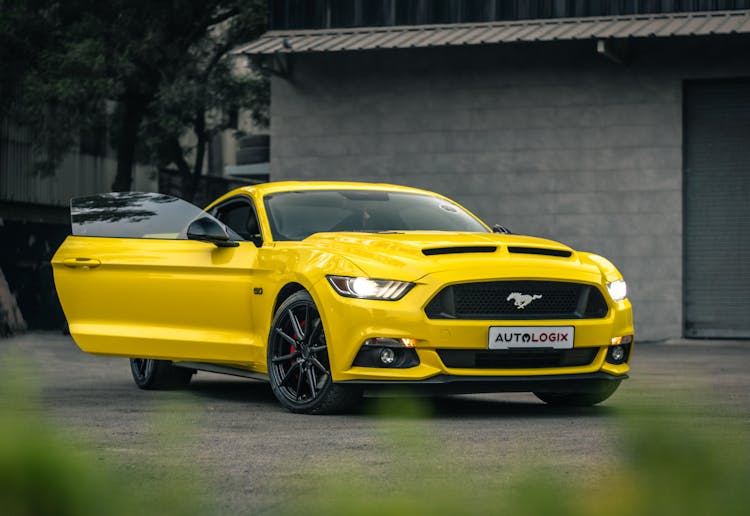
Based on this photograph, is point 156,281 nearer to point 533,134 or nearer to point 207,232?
point 207,232

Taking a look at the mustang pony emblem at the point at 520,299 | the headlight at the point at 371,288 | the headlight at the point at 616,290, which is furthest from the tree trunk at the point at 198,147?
the mustang pony emblem at the point at 520,299

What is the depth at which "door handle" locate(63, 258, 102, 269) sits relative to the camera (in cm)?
908

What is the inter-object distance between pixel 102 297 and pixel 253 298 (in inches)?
48.1

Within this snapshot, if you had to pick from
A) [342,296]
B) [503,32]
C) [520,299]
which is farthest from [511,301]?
[503,32]

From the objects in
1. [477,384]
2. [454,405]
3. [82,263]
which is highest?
[82,263]

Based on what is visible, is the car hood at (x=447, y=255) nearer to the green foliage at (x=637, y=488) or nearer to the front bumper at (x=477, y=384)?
the front bumper at (x=477, y=384)

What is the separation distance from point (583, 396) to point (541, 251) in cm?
108

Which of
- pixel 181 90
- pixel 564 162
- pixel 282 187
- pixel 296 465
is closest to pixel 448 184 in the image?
pixel 564 162

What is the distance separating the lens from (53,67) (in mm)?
23281

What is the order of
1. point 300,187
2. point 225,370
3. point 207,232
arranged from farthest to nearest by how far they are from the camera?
point 300,187
point 225,370
point 207,232

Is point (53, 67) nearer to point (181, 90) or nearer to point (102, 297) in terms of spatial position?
point (181, 90)

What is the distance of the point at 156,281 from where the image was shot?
8.90m

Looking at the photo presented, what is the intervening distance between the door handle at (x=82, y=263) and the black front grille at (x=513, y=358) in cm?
278

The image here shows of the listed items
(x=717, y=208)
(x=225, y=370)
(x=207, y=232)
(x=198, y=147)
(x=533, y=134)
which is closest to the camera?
(x=207, y=232)
